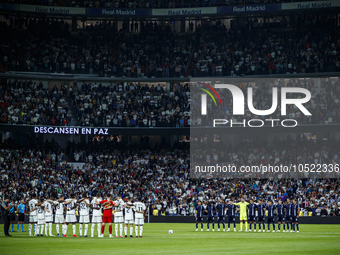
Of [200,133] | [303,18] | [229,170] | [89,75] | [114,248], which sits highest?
[303,18]

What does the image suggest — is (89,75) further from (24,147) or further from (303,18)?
(303,18)

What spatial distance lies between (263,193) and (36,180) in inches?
736

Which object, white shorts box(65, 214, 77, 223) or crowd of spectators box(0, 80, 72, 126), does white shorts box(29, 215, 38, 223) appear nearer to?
white shorts box(65, 214, 77, 223)

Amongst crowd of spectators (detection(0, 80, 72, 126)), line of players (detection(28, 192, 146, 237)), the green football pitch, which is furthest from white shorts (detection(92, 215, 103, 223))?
crowd of spectators (detection(0, 80, 72, 126))

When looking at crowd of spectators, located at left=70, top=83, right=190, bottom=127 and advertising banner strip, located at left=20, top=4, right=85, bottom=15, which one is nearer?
crowd of spectators, located at left=70, top=83, right=190, bottom=127

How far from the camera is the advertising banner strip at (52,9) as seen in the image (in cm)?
5331

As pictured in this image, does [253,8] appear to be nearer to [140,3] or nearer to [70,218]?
[140,3]

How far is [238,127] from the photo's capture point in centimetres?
4769

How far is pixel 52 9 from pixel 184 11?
45.9 feet

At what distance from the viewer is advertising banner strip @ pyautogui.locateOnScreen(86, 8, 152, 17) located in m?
55.5

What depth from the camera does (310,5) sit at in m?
52.0

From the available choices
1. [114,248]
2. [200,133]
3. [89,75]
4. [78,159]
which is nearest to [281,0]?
[200,133]

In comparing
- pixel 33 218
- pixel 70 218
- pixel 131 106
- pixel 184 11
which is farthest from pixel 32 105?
pixel 70 218

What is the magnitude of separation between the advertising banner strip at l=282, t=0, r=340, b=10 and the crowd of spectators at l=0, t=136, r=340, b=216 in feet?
46.4
